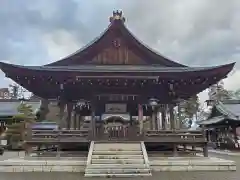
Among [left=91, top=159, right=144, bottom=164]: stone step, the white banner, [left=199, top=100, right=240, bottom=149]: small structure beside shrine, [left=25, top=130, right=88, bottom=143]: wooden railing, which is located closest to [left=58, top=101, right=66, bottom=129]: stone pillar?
[left=25, top=130, right=88, bottom=143]: wooden railing

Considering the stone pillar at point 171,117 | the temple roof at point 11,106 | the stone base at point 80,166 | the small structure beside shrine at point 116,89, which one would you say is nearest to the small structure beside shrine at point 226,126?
the stone pillar at point 171,117

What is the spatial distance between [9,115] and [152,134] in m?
23.2

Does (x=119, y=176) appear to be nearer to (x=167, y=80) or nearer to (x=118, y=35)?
(x=167, y=80)

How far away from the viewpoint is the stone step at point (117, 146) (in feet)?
46.4

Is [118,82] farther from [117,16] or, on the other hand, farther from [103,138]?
[117,16]

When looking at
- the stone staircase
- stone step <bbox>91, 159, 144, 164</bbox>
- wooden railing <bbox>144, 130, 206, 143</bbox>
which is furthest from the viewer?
wooden railing <bbox>144, 130, 206, 143</bbox>

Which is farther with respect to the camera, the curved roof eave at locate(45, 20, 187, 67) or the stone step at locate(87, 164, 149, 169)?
the curved roof eave at locate(45, 20, 187, 67)

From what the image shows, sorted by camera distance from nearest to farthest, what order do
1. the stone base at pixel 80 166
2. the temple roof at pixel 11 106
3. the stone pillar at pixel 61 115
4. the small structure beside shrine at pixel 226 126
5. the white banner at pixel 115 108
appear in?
the stone base at pixel 80 166, the stone pillar at pixel 61 115, the white banner at pixel 115 108, the small structure beside shrine at pixel 226 126, the temple roof at pixel 11 106

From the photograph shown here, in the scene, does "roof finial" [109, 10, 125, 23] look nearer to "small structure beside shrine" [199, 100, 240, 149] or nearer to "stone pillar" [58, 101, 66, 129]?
"stone pillar" [58, 101, 66, 129]

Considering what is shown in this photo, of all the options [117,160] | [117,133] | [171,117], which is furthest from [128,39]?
[117,160]

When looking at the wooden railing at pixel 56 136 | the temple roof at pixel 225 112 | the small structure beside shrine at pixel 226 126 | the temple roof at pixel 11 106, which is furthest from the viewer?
the temple roof at pixel 11 106

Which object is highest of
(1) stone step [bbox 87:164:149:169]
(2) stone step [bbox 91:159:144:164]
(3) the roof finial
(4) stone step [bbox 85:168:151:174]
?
(3) the roof finial

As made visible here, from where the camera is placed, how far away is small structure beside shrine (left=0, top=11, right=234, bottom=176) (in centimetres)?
1499

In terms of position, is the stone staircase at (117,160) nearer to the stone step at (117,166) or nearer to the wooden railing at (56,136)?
the stone step at (117,166)
